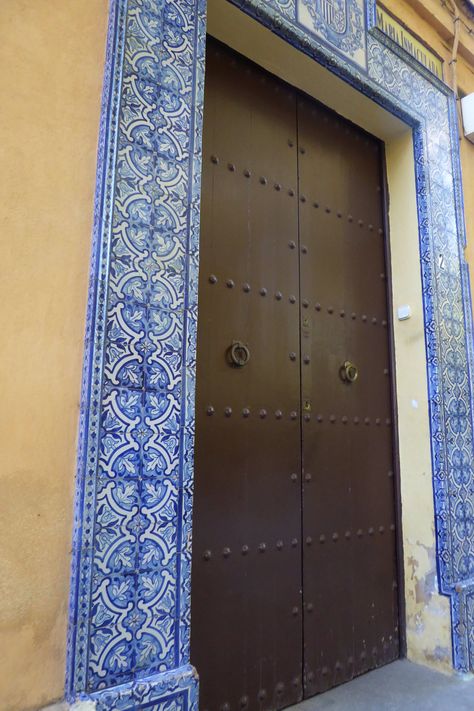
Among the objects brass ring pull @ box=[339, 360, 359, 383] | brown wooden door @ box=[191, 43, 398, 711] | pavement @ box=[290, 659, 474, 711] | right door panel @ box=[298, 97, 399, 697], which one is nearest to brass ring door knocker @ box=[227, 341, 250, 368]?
brown wooden door @ box=[191, 43, 398, 711]

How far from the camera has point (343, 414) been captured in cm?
226

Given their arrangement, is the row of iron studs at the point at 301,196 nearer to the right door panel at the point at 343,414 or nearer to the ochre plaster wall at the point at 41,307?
the right door panel at the point at 343,414

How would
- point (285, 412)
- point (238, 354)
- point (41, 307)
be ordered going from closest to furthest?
point (41, 307), point (238, 354), point (285, 412)

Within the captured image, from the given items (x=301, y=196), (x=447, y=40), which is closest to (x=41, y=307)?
(x=301, y=196)

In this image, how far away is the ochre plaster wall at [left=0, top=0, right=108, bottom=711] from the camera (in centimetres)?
119

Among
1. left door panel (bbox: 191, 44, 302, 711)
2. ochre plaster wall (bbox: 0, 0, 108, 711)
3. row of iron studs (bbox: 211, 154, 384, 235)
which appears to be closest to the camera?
ochre plaster wall (bbox: 0, 0, 108, 711)

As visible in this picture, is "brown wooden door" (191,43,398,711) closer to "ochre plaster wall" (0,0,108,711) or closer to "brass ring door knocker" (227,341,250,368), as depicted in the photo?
"brass ring door knocker" (227,341,250,368)

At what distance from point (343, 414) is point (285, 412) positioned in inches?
14.1

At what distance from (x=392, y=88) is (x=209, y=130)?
1.07 metres

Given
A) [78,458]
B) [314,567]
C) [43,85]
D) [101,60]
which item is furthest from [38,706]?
[101,60]

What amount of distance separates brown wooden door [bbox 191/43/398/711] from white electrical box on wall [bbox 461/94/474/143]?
0.82m

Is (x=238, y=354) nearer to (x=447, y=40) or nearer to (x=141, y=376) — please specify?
(x=141, y=376)

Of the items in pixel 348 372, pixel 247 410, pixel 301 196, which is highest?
pixel 301 196

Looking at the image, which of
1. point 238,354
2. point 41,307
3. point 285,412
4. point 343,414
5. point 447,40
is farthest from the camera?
point 447,40
